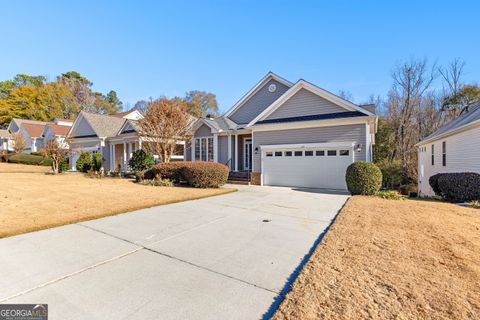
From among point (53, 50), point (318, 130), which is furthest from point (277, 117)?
point (53, 50)

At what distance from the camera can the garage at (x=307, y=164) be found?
40.8 feet

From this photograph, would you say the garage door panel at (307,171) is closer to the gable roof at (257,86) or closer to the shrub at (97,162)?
the gable roof at (257,86)

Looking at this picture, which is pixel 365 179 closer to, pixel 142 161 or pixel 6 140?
pixel 142 161

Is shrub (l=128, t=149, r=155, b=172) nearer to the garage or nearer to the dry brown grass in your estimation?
the garage

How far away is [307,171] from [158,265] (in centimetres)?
1107

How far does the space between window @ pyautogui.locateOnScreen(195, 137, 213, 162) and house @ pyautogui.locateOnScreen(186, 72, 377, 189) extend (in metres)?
0.49

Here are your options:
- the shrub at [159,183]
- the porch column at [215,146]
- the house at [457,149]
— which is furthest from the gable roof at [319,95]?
the shrub at [159,183]

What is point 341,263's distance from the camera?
3459 mm

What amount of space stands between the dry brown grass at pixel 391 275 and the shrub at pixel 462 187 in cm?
503

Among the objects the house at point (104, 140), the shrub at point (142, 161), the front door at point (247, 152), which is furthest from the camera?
the house at point (104, 140)

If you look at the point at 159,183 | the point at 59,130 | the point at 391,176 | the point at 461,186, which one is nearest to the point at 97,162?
the point at 159,183

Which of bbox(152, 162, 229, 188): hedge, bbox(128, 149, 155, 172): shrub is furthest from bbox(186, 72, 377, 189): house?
bbox(128, 149, 155, 172): shrub

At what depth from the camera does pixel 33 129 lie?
126ft

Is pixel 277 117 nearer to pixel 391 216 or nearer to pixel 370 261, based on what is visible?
pixel 391 216
